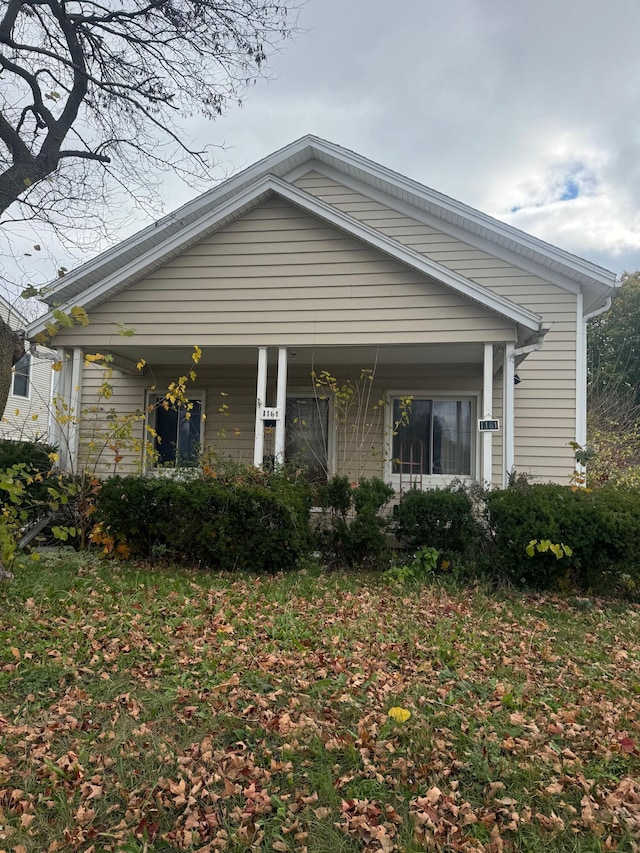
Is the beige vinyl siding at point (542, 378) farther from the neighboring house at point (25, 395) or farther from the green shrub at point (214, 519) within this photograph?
the neighboring house at point (25, 395)

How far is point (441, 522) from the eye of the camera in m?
6.65

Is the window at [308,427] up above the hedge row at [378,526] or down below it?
above

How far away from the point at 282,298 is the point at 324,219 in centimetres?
125

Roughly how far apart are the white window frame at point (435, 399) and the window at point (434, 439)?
42mm

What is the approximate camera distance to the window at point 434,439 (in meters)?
9.51

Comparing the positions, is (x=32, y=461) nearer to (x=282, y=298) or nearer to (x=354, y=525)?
(x=282, y=298)

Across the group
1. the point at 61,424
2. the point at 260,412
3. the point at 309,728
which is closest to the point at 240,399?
the point at 260,412

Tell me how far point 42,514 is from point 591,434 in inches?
541

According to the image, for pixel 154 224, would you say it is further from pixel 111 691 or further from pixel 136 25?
pixel 111 691

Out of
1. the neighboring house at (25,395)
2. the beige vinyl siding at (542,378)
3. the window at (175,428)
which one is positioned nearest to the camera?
the beige vinyl siding at (542,378)

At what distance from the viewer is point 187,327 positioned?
786 cm


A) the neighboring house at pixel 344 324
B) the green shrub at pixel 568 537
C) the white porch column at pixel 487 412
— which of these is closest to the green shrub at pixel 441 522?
the green shrub at pixel 568 537

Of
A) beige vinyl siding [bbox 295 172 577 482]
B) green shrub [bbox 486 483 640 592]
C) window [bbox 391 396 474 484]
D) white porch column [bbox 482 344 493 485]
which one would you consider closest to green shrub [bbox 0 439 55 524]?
window [bbox 391 396 474 484]

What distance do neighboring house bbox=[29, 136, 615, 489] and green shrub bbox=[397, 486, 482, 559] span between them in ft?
2.58
